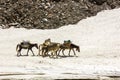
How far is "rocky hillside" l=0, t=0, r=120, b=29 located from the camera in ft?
127

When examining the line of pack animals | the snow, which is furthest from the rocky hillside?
the line of pack animals

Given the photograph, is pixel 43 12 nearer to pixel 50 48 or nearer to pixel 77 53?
pixel 77 53

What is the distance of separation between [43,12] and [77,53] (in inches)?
406

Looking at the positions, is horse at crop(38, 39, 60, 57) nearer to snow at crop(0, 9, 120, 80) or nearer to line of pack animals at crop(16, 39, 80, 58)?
line of pack animals at crop(16, 39, 80, 58)

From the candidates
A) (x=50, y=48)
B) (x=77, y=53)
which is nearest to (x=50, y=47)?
(x=50, y=48)

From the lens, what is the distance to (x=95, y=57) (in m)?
28.1

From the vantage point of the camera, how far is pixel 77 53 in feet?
98.5

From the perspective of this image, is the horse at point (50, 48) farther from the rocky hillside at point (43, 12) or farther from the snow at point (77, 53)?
the rocky hillside at point (43, 12)

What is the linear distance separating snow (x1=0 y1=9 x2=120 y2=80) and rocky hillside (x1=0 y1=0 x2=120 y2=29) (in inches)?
46.9

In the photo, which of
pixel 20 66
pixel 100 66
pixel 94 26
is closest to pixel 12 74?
pixel 20 66

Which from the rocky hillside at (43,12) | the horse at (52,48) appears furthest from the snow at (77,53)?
the rocky hillside at (43,12)

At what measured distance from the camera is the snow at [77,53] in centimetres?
2197

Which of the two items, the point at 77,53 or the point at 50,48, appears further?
the point at 77,53

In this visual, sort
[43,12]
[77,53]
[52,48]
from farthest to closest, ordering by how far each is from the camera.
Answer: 1. [43,12]
2. [77,53]
3. [52,48]
